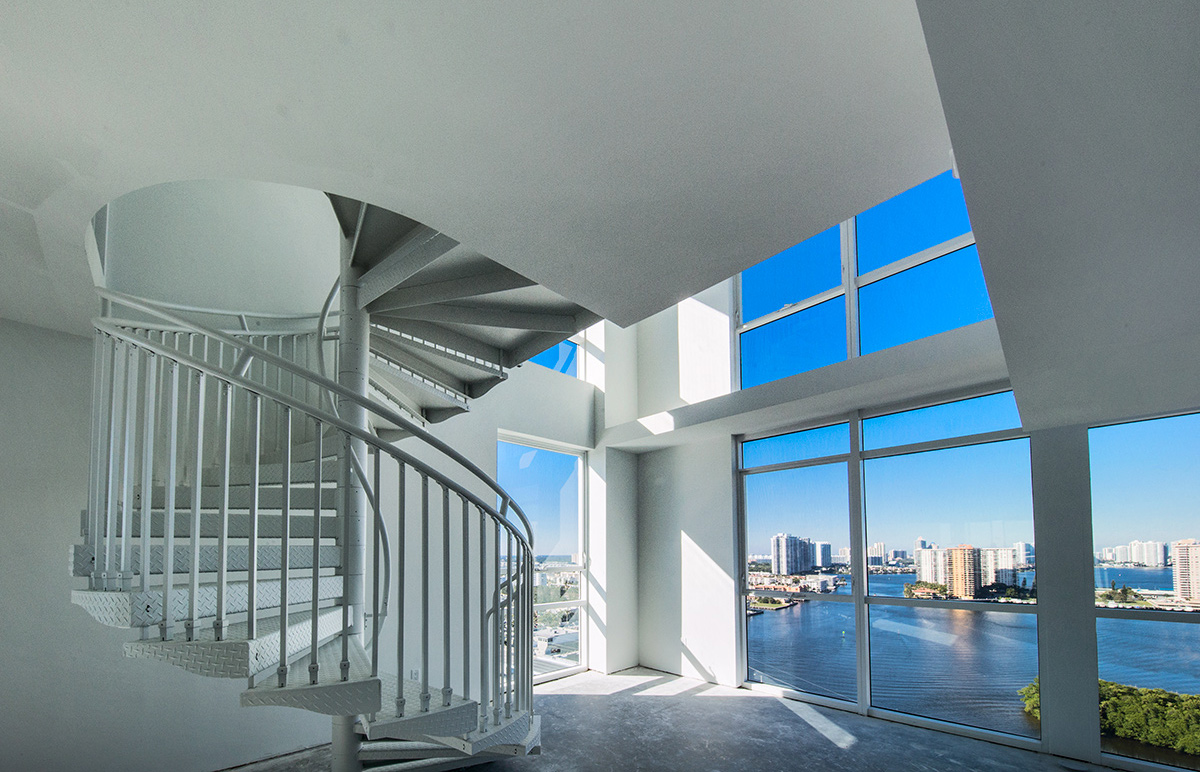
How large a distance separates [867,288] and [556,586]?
420 centimetres

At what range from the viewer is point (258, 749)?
4.30 metres

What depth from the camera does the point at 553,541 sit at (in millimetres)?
6973

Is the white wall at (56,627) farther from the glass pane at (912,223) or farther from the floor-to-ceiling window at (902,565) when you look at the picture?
the glass pane at (912,223)

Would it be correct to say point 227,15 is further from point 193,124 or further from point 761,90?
point 761,90

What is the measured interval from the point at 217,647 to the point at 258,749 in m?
2.64

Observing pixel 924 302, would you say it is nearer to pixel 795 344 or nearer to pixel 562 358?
pixel 795 344

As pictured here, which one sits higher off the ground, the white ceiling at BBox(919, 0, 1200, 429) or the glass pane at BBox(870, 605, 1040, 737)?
the white ceiling at BBox(919, 0, 1200, 429)

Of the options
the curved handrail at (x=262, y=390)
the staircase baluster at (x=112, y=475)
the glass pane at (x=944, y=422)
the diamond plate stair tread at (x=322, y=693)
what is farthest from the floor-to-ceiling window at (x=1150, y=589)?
the staircase baluster at (x=112, y=475)

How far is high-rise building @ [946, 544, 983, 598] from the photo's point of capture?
16.3 feet

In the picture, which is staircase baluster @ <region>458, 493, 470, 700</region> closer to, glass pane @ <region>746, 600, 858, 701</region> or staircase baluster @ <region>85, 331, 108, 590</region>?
→ staircase baluster @ <region>85, 331, 108, 590</region>

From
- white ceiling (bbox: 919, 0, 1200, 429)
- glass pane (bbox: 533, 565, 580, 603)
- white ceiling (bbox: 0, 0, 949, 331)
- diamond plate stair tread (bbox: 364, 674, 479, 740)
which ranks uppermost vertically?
white ceiling (bbox: 0, 0, 949, 331)

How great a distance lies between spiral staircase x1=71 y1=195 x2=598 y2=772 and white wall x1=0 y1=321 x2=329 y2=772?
0.94ft

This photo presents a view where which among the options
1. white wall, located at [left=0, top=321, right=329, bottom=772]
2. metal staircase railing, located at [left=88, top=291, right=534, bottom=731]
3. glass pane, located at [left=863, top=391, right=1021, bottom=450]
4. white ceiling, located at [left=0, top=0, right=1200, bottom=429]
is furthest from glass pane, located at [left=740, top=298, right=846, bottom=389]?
white wall, located at [left=0, top=321, right=329, bottom=772]

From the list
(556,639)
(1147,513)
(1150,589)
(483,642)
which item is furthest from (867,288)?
(556,639)
